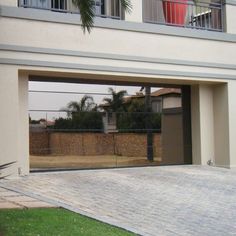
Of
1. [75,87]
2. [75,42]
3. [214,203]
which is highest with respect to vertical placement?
[75,42]

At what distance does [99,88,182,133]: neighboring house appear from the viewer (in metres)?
17.2

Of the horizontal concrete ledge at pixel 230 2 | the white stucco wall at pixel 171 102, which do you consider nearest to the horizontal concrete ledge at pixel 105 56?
the white stucco wall at pixel 171 102

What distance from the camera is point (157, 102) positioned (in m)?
18.5

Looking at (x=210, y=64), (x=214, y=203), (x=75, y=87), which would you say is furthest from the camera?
(x=210, y=64)

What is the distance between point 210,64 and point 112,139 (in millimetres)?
4155

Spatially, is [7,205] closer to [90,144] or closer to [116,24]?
[90,144]

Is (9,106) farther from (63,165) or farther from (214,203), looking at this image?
(214,203)

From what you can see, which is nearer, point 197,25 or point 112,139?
point 112,139

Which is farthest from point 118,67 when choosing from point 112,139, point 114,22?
point 112,139

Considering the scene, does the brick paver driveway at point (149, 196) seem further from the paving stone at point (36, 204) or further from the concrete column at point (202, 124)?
the concrete column at point (202, 124)

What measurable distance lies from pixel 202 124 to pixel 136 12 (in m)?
4.66

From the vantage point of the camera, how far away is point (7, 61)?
46.2 feet

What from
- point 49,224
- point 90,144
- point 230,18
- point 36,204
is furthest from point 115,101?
point 49,224

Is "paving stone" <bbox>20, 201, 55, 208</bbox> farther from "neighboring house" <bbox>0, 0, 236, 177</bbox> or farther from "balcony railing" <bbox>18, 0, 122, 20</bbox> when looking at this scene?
"balcony railing" <bbox>18, 0, 122, 20</bbox>
